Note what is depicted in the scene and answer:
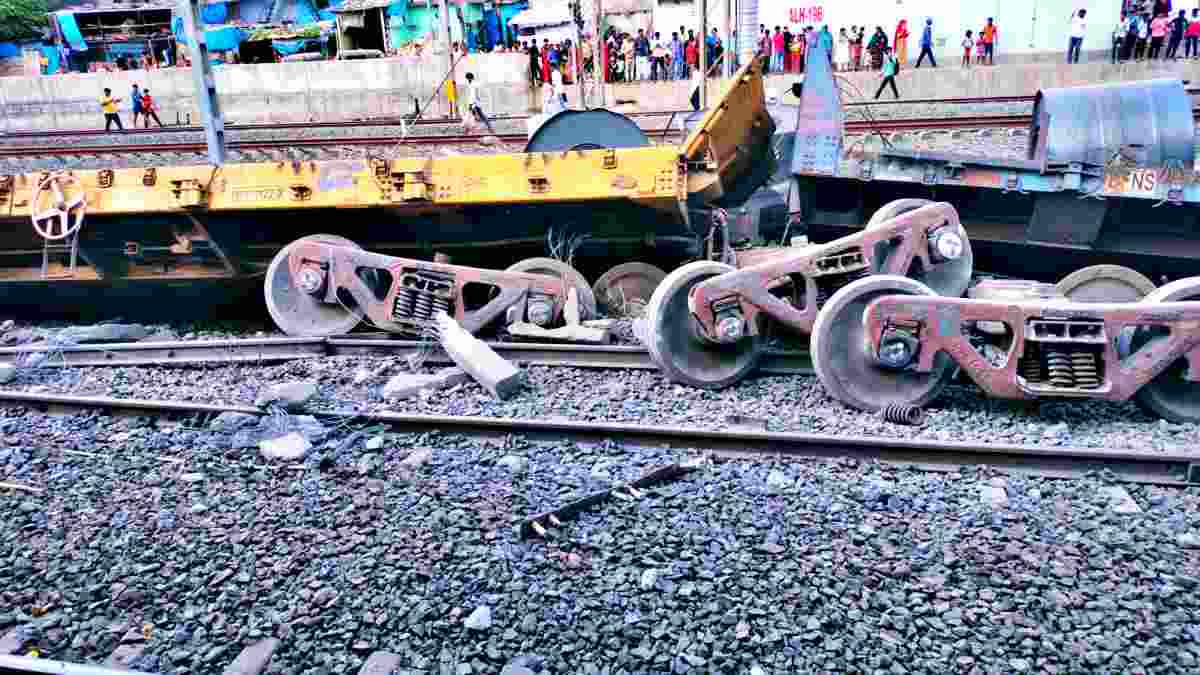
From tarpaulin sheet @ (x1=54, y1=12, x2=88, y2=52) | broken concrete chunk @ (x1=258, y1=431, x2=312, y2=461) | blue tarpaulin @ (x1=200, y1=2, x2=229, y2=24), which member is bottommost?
broken concrete chunk @ (x1=258, y1=431, x2=312, y2=461)

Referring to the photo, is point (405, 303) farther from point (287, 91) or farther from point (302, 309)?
point (287, 91)

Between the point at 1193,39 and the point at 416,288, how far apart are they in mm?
22494

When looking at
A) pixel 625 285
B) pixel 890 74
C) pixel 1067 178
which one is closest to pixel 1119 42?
pixel 890 74

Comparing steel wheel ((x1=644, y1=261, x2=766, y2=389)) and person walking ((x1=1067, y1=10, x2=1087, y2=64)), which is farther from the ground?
person walking ((x1=1067, y1=10, x2=1087, y2=64))

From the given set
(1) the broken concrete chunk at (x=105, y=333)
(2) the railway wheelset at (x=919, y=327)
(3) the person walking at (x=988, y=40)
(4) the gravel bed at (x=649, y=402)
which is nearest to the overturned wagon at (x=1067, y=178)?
(2) the railway wheelset at (x=919, y=327)

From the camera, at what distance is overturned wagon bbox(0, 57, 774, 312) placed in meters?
7.11

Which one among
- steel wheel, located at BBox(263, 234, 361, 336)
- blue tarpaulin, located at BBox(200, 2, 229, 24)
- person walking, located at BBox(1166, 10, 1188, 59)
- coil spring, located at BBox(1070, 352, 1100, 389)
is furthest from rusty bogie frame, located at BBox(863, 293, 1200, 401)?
blue tarpaulin, located at BBox(200, 2, 229, 24)

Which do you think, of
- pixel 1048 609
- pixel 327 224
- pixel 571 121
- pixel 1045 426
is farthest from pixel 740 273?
pixel 327 224

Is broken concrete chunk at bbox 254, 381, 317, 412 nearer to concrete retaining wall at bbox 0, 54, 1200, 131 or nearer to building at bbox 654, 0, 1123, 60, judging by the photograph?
concrete retaining wall at bbox 0, 54, 1200, 131

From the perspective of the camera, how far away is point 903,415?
518cm

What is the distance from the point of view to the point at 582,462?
15.7 ft

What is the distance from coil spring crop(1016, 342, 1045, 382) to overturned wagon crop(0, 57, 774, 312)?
116 inches

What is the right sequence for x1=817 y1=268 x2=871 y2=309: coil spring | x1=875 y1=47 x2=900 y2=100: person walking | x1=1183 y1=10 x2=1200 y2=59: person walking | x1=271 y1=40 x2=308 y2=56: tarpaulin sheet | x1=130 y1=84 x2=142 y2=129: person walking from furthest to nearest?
x1=271 y1=40 x2=308 y2=56: tarpaulin sheet → x1=130 y1=84 x2=142 y2=129: person walking → x1=1183 y1=10 x2=1200 y2=59: person walking → x1=875 y1=47 x2=900 y2=100: person walking → x1=817 y1=268 x2=871 y2=309: coil spring

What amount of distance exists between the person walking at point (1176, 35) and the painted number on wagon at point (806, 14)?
932cm
